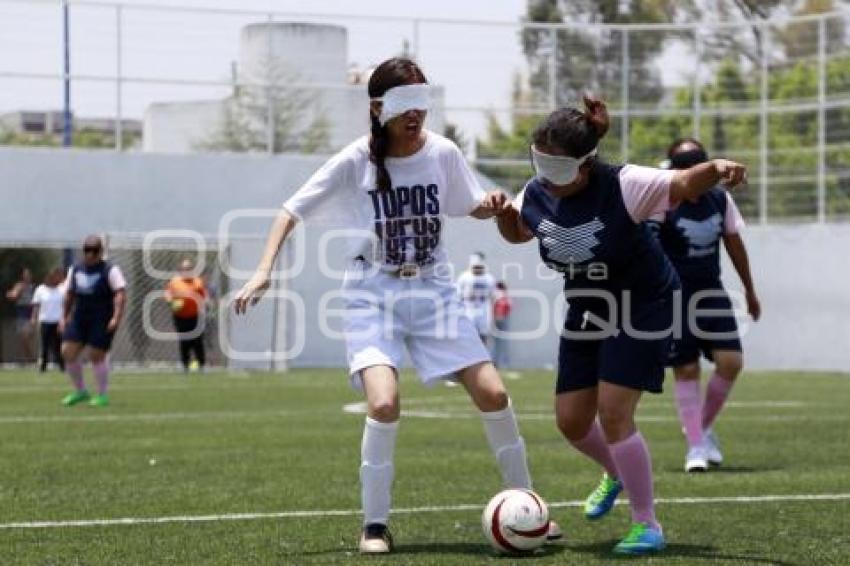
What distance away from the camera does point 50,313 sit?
31609mm

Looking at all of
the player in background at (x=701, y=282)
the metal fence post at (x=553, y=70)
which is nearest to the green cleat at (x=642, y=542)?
the player in background at (x=701, y=282)

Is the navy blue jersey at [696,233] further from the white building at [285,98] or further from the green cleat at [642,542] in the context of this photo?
the white building at [285,98]

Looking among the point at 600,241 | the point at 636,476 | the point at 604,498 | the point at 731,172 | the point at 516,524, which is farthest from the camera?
the point at 604,498

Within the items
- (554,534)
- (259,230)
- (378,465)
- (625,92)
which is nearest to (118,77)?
(259,230)

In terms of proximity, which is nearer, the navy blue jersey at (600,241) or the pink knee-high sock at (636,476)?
the navy blue jersey at (600,241)

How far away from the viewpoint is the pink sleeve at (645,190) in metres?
7.26

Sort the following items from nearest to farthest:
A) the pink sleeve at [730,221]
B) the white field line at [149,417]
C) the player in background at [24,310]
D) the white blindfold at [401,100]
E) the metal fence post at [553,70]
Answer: the white blindfold at [401,100] < the pink sleeve at [730,221] < the white field line at [149,417] < the player in background at [24,310] < the metal fence post at [553,70]

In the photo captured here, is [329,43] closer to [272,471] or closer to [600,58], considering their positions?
[600,58]

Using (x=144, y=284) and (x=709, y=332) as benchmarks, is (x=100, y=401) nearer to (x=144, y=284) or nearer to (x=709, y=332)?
(x=709, y=332)

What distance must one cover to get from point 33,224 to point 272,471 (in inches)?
860

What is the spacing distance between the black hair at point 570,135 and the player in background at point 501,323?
25798mm

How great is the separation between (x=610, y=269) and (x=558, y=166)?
1.70ft

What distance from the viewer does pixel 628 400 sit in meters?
7.45

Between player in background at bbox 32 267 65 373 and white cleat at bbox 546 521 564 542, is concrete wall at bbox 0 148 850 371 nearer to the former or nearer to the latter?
player in background at bbox 32 267 65 373
